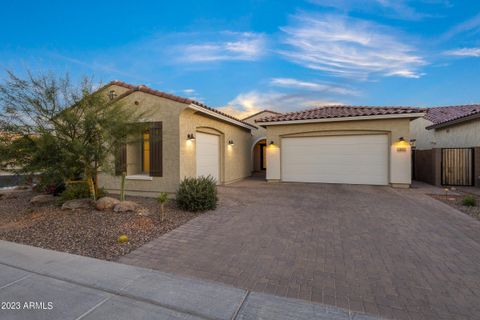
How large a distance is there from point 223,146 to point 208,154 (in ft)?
4.55

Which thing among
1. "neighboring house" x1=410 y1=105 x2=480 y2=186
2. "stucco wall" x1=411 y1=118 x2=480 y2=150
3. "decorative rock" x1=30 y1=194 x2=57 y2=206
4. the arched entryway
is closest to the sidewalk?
"decorative rock" x1=30 y1=194 x2=57 y2=206

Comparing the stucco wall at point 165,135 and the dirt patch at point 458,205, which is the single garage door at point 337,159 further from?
the stucco wall at point 165,135

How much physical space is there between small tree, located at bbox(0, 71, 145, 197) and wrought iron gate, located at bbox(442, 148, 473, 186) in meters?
14.7

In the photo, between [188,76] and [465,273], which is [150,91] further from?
A: [465,273]

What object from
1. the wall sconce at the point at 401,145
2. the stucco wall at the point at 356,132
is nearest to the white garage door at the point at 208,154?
the stucco wall at the point at 356,132

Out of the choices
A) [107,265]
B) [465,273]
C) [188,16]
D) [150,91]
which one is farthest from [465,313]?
[188,16]

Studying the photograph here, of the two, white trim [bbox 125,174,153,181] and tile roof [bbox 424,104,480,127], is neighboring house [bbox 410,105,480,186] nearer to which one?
tile roof [bbox 424,104,480,127]

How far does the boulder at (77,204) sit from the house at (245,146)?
5.03 feet

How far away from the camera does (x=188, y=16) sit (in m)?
10.1

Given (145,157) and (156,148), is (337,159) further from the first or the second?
(145,157)

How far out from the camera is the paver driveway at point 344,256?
8.82ft

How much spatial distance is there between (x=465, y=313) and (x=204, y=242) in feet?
12.0

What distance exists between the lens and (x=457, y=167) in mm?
11219

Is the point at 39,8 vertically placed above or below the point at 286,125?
above
